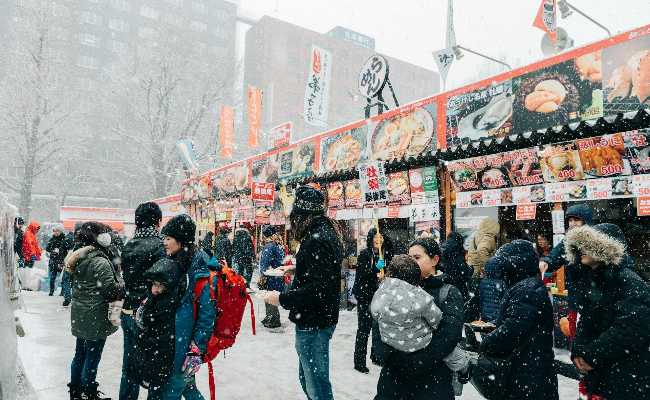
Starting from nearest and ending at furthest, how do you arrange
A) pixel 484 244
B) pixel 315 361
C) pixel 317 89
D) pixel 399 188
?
1. pixel 315 361
2. pixel 484 244
3. pixel 399 188
4. pixel 317 89

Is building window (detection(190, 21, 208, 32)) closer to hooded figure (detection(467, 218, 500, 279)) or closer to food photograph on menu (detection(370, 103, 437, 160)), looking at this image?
food photograph on menu (detection(370, 103, 437, 160))

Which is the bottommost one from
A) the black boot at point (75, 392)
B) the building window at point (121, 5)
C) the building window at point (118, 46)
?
the black boot at point (75, 392)

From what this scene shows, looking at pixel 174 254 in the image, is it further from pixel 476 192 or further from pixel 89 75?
pixel 89 75

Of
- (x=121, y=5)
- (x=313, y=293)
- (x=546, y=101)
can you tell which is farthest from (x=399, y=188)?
(x=121, y=5)

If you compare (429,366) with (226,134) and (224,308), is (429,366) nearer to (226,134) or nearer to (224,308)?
(224,308)

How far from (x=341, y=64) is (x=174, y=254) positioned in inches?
2220

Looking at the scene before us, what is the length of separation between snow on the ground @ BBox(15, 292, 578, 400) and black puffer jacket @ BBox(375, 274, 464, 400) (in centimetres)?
223

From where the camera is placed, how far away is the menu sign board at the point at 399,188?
9352 millimetres

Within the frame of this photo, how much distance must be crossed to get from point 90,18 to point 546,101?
215 feet

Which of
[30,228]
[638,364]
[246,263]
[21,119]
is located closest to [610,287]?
[638,364]

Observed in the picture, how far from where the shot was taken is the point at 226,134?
23625 millimetres

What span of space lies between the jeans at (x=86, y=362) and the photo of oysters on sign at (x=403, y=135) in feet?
24.4

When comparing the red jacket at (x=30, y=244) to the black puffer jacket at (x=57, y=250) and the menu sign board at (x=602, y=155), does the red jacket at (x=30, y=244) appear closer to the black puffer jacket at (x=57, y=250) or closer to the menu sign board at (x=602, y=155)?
the black puffer jacket at (x=57, y=250)

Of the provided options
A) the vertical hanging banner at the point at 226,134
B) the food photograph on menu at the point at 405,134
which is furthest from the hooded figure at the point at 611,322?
the vertical hanging banner at the point at 226,134
